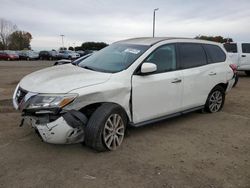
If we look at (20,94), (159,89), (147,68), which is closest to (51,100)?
(20,94)

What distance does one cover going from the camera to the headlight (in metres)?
4.07

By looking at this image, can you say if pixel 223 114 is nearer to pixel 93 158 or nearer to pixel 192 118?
pixel 192 118

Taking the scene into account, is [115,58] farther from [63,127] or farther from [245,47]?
[245,47]

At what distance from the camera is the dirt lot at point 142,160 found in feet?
12.1

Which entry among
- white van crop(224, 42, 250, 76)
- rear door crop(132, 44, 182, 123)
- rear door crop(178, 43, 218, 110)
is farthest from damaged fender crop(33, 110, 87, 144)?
white van crop(224, 42, 250, 76)

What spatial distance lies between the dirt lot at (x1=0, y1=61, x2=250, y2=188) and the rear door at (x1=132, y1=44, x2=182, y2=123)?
1.38 feet

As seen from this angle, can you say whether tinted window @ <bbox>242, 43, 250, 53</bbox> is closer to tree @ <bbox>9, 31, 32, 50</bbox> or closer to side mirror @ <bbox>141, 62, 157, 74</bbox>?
side mirror @ <bbox>141, 62, 157, 74</bbox>

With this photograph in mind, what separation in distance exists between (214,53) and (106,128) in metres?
3.53

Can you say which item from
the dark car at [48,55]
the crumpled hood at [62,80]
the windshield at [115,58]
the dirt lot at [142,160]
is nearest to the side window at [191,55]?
the windshield at [115,58]

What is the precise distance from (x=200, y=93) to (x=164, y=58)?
127 cm

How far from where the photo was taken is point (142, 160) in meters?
4.27

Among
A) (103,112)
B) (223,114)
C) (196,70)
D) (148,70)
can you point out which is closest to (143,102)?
(148,70)

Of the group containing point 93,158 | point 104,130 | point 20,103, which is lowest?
point 93,158

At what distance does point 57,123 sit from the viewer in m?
4.05
